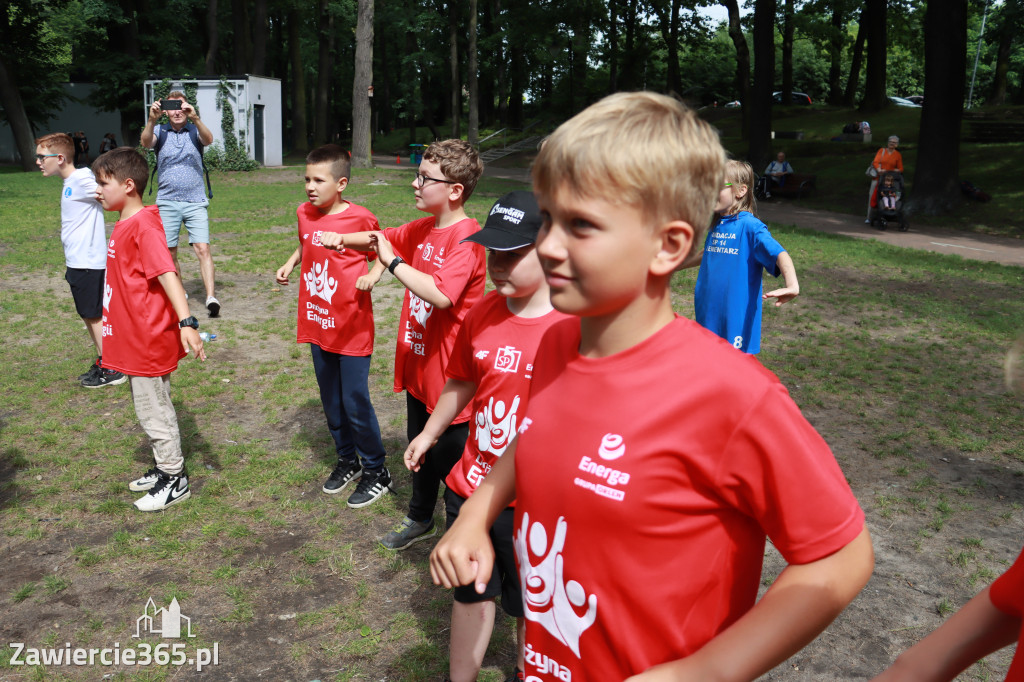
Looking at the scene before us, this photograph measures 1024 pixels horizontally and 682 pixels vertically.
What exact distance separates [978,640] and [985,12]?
3878 centimetres

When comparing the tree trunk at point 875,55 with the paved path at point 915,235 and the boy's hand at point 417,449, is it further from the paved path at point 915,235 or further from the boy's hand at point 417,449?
the boy's hand at point 417,449

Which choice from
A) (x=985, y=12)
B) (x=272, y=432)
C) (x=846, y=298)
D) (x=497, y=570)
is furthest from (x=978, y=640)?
(x=985, y=12)

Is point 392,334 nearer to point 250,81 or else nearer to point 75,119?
point 250,81

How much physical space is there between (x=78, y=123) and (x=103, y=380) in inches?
1829

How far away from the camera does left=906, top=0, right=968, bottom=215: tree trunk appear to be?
1875 centimetres

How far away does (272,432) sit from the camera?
6180 mm

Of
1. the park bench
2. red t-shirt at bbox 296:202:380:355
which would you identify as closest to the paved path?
the park bench

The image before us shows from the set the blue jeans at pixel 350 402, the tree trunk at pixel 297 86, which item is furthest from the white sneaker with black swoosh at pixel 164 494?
the tree trunk at pixel 297 86

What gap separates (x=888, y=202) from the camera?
61.3 ft

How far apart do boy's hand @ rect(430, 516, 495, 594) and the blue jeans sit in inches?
128

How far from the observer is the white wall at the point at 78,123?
146ft

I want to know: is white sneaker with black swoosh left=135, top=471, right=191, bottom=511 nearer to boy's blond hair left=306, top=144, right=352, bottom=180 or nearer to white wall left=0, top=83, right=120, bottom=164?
boy's blond hair left=306, top=144, right=352, bottom=180

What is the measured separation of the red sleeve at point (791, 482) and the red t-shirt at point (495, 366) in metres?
1.49

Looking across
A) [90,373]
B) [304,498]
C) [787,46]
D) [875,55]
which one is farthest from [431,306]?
[787,46]
